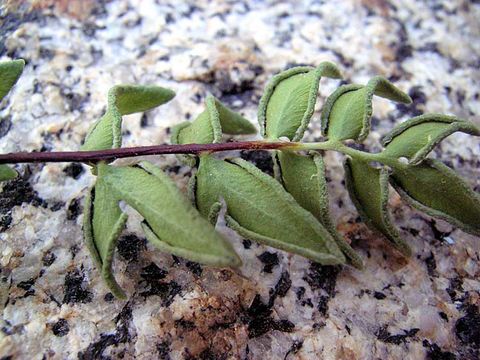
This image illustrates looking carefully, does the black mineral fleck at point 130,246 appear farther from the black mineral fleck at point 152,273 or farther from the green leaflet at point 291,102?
the green leaflet at point 291,102

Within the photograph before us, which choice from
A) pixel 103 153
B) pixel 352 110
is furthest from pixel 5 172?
pixel 352 110

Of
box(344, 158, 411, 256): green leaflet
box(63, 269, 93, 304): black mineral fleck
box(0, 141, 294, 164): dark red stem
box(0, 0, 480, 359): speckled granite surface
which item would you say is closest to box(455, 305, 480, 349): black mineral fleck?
box(0, 0, 480, 359): speckled granite surface

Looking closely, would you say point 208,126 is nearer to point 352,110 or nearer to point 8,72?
point 352,110

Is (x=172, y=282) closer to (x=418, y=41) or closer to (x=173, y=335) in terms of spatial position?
(x=173, y=335)

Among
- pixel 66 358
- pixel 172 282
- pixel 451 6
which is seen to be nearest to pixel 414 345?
pixel 172 282

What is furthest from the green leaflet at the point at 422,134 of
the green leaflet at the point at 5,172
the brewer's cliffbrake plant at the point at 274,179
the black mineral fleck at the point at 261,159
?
the green leaflet at the point at 5,172
